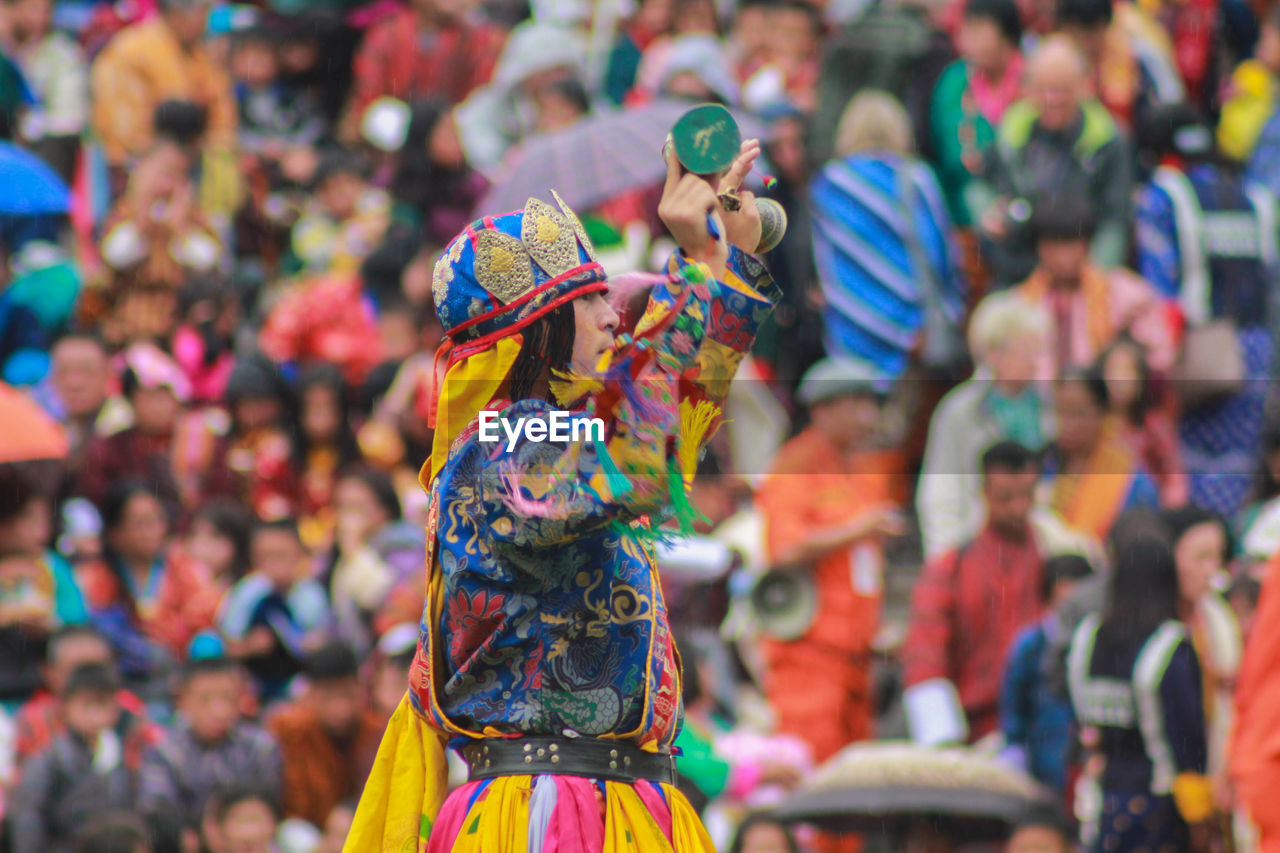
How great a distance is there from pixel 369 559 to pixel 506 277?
510cm

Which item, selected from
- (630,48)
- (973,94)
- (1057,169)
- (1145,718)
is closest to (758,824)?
(1145,718)

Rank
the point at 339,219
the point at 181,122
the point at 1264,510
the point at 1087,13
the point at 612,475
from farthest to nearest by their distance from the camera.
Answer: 1. the point at 339,219
2. the point at 181,122
3. the point at 1087,13
4. the point at 1264,510
5. the point at 612,475

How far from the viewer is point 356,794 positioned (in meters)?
8.27

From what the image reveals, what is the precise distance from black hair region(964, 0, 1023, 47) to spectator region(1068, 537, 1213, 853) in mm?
4419

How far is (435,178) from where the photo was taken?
1173 centimetres

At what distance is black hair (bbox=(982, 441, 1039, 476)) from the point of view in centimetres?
814

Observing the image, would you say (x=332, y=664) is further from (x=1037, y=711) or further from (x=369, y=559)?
(x=1037, y=711)

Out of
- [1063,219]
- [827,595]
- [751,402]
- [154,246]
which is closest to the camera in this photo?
[827,595]

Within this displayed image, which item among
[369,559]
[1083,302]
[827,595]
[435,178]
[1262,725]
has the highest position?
[435,178]

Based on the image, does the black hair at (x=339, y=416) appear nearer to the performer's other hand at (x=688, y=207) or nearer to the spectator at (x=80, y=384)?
the spectator at (x=80, y=384)

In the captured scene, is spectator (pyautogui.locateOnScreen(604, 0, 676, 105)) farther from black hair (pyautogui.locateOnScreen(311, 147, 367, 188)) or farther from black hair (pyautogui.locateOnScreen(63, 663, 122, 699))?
black hair (pyautogui.locateOnScreen(63, 663, 122, 699))

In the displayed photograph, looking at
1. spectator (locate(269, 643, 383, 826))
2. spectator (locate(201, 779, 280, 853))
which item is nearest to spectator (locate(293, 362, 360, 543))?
Answer: spectator (locate(269, 643, 383, 826))

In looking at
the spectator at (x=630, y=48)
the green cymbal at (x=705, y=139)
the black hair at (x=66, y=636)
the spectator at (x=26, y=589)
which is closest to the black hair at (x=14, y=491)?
the spectator at (x=26, y=589)

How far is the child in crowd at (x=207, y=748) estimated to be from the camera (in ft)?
26.2
